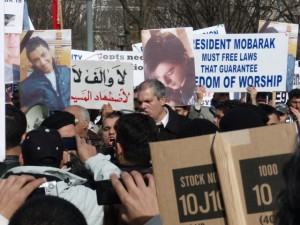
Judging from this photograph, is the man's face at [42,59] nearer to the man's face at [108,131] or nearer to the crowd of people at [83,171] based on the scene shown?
the man's face at [108,131]

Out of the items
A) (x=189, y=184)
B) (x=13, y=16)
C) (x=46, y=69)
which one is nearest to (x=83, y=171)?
(x=189, y=184)

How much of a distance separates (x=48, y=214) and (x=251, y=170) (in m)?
0.61

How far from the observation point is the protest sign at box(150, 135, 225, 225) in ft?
8.17

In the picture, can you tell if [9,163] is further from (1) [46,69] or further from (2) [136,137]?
(1) [46,69]

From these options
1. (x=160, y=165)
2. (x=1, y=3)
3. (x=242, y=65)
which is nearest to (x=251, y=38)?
(x=242, y=65)

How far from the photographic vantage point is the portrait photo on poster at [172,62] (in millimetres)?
10133

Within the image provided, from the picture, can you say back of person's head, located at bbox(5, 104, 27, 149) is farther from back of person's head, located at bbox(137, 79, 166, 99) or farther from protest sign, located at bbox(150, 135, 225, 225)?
protest sign, located at bbox(150, 135, 225, 225)

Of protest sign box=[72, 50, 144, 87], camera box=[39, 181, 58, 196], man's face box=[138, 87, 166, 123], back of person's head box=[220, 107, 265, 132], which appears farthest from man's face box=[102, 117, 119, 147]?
protest sign box=[72, 50, 144, 87]

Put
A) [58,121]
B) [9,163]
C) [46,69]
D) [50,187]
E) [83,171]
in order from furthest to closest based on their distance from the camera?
[46,69]
[58,121]
[9,163]
[83,171]
[50,187]

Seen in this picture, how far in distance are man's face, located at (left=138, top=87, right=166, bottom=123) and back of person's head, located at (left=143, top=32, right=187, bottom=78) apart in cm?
266

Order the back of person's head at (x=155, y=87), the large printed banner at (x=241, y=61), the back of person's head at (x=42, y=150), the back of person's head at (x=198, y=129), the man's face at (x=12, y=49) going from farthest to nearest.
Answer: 1. the large printed banner at (x=241, y=61)
2. the man's face at (x=12, y=49)
3. the back of person's head at (x=155, y=87)
4. the back of person's head at (x=42, y=150)
5. the back of person's head at (x=198, y=129)

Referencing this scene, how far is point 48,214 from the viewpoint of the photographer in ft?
8.64

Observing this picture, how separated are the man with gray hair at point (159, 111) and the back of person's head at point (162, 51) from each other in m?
2.59

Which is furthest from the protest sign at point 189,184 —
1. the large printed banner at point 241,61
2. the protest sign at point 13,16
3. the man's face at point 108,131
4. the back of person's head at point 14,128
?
the large printed banner at point 241,61
